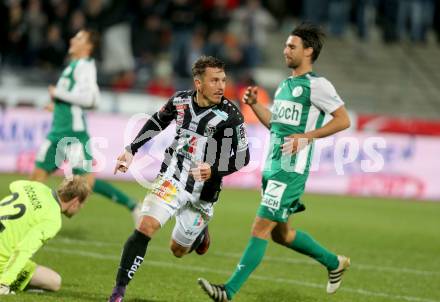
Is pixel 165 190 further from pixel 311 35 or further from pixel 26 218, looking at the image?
pixel 311 35

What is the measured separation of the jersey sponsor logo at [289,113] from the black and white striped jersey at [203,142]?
0.45 m

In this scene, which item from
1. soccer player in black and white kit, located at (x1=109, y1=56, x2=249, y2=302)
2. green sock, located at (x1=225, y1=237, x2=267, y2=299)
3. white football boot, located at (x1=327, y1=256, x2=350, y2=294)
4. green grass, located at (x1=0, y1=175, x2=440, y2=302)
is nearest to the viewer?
green sock, located at (x1=225, y1=237, x2=267, y2=299)

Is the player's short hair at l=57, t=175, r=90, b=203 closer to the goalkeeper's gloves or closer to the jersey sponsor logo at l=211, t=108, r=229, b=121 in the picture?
the goalkeeper's gloves

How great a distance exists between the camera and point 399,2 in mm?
25641

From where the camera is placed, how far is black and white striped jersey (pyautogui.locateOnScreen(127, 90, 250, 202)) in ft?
24.4

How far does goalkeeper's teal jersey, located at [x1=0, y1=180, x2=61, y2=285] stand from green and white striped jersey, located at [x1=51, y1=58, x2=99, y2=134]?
428 cm

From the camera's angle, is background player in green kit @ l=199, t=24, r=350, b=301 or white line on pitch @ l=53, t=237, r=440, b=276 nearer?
background player in green kit @ l=199, t=24, r=350, b=301

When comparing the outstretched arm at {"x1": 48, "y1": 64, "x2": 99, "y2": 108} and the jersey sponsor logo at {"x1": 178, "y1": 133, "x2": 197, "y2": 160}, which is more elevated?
the jersey sponsor logo at {"x1": 178, "y1": 133, "x2": 197, "y2": 160}

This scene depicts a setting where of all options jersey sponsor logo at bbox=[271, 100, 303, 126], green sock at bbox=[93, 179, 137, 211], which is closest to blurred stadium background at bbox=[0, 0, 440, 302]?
green sock at bbox=[93, 179, 137, 211]

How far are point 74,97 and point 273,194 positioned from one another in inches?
172

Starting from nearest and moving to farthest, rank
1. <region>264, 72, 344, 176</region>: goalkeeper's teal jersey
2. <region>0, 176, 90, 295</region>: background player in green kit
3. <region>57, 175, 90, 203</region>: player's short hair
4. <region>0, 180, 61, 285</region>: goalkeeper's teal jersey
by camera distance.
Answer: <region>0, 176, 90, 295</region>: background player in green kit < <region>0, 180, 61, 285</region>: goalkeeper's teal jersey < <region>57, 175, 90, 203</region>: player's short hair < <region>264, 72, 344, 176</region>: goalkeeper's teal jersey

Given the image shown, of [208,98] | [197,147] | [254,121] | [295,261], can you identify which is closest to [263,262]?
[295,261]

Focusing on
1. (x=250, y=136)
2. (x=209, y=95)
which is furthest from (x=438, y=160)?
(x=209, y=95)

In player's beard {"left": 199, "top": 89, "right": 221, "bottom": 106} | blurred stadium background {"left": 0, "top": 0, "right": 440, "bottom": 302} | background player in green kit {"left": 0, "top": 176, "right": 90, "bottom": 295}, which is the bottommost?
blurred stadium background {"left": 0, "top": 0, "right": 440, "bottom": 302}
